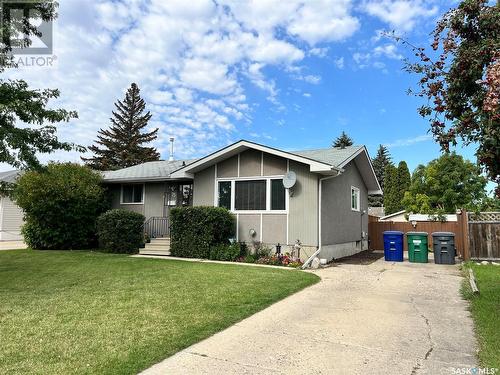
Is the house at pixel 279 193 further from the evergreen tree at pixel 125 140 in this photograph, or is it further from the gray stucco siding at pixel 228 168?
the evergreen tree at pixel 125 140

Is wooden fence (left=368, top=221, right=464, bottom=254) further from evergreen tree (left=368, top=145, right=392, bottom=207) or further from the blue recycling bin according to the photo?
evergreen tree (left=368, top=145, right=392, bottom=207)

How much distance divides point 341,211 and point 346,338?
993 cm

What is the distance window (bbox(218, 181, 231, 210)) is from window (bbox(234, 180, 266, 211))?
0.32 meters

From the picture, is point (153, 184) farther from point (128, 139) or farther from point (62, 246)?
point (128, 139)

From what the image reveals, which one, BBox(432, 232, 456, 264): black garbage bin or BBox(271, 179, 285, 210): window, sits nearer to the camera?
BBox(432, 232, 456, 264): black garbage bin

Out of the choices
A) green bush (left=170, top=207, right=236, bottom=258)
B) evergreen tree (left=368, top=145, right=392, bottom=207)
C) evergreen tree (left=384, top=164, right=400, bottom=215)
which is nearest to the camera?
green bush (left=170, top=207, right=236, bottom=258)

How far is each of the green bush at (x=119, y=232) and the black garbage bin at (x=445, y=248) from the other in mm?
11329

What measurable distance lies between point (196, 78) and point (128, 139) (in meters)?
34.5

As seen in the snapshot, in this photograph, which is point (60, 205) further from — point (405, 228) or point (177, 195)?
point (405, 228)

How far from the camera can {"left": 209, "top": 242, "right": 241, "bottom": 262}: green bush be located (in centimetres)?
1252

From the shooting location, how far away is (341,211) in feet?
46.8

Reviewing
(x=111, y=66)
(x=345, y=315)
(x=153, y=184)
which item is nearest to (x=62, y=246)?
(x=153, y=184)

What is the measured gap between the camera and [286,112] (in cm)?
1944

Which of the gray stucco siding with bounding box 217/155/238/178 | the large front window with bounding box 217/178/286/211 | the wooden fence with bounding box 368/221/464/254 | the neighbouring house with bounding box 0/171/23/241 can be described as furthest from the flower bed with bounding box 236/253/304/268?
the neighbouring house with bounding box 0/171/23/241
